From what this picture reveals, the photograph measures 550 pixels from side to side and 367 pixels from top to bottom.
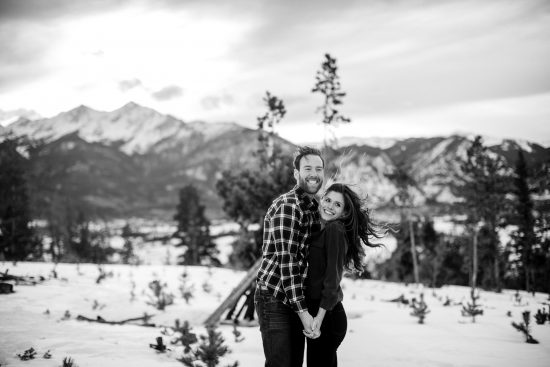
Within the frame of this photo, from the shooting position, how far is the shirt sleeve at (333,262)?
2666 millimetres

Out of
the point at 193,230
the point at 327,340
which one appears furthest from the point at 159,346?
the point at 193,230

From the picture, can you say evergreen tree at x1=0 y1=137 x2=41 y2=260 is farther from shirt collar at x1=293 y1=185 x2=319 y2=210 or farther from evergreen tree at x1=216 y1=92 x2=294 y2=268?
shirt collar at x1=293 y1=185 x2=319 y2=210

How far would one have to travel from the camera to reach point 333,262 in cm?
272

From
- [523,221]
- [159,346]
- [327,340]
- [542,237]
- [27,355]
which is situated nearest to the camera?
[327,340]

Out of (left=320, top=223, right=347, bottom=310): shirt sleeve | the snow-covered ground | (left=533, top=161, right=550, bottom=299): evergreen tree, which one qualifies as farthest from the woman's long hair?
(left=533, top=161, right=550, bottom=299): evergreen tree

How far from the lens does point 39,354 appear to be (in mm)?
4531

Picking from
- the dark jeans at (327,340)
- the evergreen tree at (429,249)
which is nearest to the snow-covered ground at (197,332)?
the dark jeans at (327,340)

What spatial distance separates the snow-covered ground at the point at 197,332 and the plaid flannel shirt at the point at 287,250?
2.49 m

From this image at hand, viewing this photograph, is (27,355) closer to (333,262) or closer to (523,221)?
(333,262)

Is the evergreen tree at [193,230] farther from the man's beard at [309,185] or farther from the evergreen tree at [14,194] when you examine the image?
the man's beard at [309,185]

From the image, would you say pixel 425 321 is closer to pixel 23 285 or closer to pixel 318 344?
pixel 318 344

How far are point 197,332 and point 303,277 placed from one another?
408 cm

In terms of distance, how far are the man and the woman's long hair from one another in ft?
0.97

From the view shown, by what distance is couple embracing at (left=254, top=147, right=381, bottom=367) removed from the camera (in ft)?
8.82
